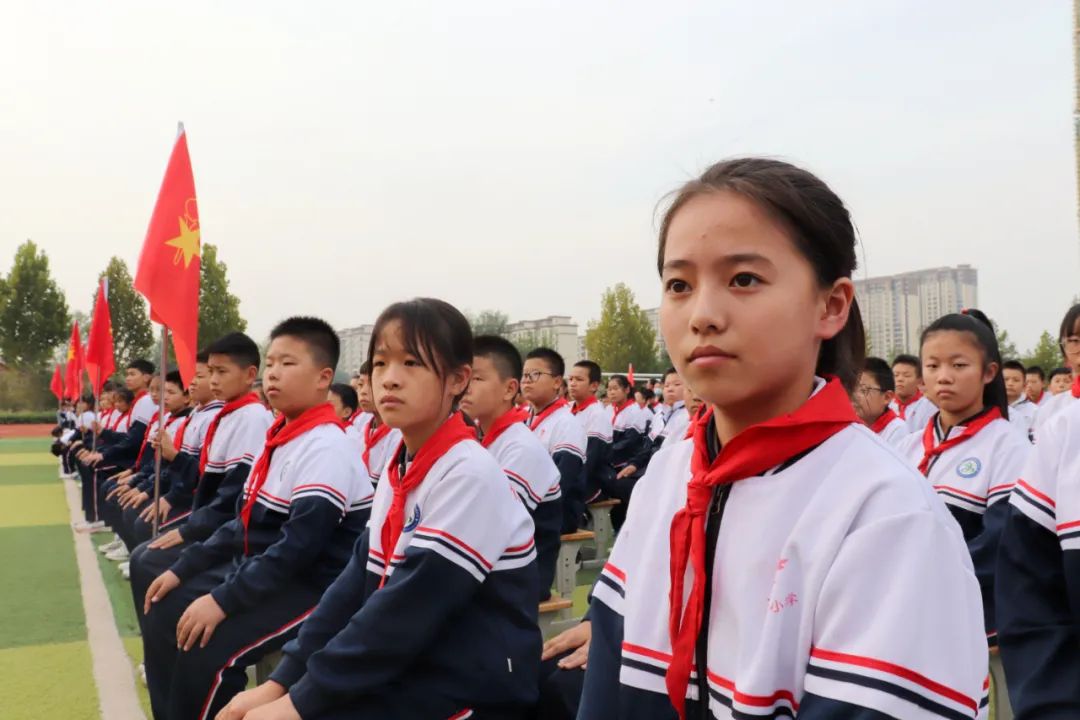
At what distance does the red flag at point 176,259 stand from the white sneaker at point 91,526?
5.40 m

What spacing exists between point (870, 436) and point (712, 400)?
0.24m

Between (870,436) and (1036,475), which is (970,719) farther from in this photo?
(1036,475)

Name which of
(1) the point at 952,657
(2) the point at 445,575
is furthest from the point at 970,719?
(2) the point at 445,575

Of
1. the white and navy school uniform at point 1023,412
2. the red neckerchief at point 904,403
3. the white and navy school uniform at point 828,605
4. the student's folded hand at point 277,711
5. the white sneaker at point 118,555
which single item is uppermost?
the white and navy school uniform at point 828,605

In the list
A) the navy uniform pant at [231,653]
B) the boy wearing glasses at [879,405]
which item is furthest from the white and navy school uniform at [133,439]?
the boy wearing glasses at [879,405]

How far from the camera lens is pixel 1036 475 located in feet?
6.06

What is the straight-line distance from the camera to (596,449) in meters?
8.41

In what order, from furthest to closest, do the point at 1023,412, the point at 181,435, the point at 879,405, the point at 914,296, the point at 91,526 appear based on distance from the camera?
the point at 914,296, the point at 91,526, the point at 1023,412, the point at 181,435, the point at 879,405

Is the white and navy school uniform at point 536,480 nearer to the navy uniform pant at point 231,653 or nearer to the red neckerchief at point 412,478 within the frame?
the navy uniform pant at point 231,653

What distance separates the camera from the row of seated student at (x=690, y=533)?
1068 millimetres

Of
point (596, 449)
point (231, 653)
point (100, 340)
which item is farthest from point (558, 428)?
point (100, 340)

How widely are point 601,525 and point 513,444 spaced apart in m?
4.05

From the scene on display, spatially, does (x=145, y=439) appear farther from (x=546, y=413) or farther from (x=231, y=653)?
(x=231, y=653)

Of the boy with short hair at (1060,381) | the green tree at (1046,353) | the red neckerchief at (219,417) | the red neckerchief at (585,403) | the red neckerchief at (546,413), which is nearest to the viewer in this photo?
the red neckerchief at (219,417)
